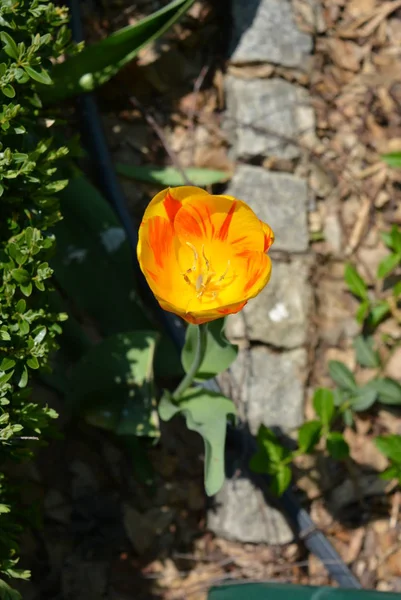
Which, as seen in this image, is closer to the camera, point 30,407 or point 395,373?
point 30,407

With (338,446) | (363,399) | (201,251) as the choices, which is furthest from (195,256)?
(363,399)

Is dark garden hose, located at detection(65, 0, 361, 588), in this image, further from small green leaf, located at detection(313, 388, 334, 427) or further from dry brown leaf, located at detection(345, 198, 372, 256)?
dry brown leaf, located at detection(345, 198, 372, 256)

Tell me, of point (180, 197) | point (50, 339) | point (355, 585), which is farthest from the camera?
point (355, 585)

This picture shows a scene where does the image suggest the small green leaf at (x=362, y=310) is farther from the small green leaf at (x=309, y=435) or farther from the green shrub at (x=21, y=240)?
the green shrub at (x=21, y=240)

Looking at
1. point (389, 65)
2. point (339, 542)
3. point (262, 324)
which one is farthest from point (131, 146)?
point (339, 542)

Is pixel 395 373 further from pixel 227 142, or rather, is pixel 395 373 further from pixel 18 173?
pixel 18 173

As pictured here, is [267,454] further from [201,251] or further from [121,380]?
[201,251]
